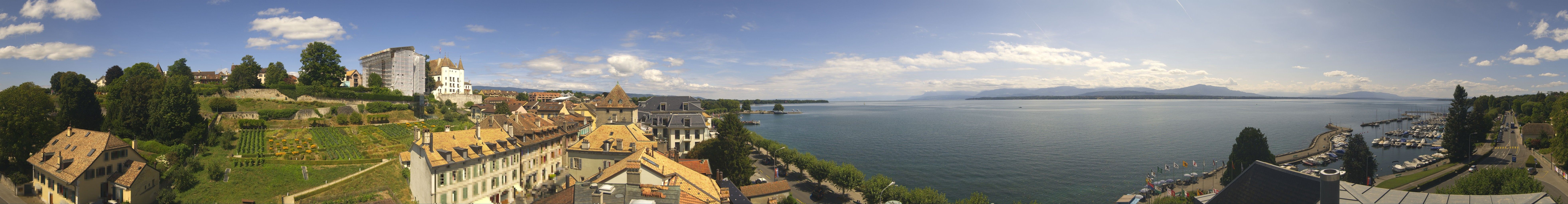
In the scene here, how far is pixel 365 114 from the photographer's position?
178 ft

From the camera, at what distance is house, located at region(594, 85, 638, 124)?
56094 mm

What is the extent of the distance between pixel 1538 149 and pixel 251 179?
94.3 m

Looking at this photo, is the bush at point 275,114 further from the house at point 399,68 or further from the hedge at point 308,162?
the house at point 399,68

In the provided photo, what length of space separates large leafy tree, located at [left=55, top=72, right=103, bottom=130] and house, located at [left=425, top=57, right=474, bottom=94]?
154ft

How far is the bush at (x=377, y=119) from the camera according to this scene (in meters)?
51.3

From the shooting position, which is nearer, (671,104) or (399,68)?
(671,104)

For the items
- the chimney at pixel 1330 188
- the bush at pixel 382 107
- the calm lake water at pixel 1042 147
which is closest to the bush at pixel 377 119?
the bush at pixel 382 107

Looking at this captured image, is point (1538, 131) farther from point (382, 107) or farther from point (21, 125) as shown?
point (21, 125)

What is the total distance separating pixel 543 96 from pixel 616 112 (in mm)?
90442

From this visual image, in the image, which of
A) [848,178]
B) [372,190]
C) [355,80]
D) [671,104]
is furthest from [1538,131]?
[355,80]

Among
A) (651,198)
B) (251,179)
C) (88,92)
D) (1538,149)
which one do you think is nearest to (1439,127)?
(1538,149)

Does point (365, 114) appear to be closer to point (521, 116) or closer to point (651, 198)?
point (521, 116)

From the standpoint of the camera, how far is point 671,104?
62.8 metres

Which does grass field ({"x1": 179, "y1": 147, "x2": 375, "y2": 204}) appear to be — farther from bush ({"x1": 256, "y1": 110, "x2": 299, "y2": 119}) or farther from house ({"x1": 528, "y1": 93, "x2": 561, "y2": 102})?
house ({"x1": 528, "y1": 93, "x2": 561, "y2": 102})
